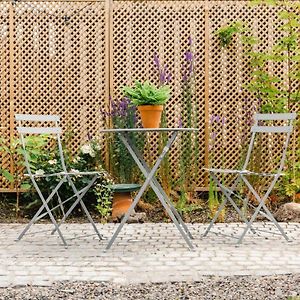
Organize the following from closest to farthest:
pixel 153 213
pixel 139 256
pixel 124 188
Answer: pixel 139 256 → pixel 124 188 → pixel 153 213

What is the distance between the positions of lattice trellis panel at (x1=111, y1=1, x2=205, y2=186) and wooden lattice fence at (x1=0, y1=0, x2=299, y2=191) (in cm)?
1

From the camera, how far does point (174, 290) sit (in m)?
3.14

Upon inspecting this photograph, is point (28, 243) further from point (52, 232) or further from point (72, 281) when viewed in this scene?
point (72, 281)

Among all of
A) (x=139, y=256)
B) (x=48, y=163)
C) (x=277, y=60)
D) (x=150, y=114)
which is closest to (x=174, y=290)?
(x=139, y=256)

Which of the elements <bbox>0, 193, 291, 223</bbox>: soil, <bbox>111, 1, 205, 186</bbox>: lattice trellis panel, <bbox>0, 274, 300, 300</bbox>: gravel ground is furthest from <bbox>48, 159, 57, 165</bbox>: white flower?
<bbox>0, 274, 300, 300</bbox>: gravel ground

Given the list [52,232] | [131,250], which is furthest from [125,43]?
[131,250]

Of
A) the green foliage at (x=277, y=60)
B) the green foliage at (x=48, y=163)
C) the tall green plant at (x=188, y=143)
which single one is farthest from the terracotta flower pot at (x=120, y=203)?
the green foliage at (x=277, y=60)

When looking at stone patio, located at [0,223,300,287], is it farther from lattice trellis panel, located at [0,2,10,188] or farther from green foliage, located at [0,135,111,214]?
lattice trellis panel, located at [0,2,10,188]

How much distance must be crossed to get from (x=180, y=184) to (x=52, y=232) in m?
1.53

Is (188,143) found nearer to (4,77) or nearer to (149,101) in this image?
(149,101)

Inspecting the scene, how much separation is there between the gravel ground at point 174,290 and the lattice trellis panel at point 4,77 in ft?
11.7

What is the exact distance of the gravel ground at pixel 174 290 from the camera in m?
3.03

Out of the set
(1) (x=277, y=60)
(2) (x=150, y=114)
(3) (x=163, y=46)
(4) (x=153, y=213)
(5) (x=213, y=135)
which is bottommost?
(4) (x=153, y=213)

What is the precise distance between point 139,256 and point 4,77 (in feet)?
10.9
